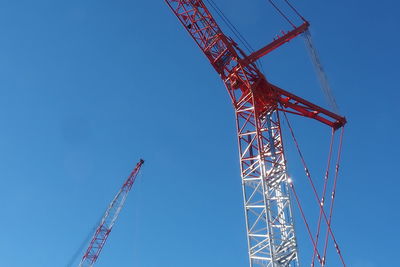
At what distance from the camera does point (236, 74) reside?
31.7 meters

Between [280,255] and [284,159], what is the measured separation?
698 centimetres

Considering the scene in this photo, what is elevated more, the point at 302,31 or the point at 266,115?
the point at 302,31

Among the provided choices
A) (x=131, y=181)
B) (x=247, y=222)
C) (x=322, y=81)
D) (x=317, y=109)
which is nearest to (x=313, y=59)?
(x=322, y=81)

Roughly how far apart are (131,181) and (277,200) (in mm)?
44283

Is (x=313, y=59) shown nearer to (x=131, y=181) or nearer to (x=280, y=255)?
(x=280, y=255)

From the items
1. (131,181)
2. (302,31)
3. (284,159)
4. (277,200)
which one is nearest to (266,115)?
(284,159)

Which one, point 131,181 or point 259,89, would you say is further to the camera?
point 131,181

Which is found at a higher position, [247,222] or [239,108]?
[239,108]

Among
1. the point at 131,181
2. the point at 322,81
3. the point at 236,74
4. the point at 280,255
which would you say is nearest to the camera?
the point at 280,255

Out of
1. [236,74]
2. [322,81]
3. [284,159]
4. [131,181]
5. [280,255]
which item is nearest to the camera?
[280,255]

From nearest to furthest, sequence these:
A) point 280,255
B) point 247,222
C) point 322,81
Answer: point 280,255
point 247,222
point 322,81

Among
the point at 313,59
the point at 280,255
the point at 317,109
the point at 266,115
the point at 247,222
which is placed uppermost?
the point at 313,59

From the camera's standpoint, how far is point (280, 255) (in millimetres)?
25438

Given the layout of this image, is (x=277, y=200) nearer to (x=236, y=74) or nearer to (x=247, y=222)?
(x=247, y=222)
